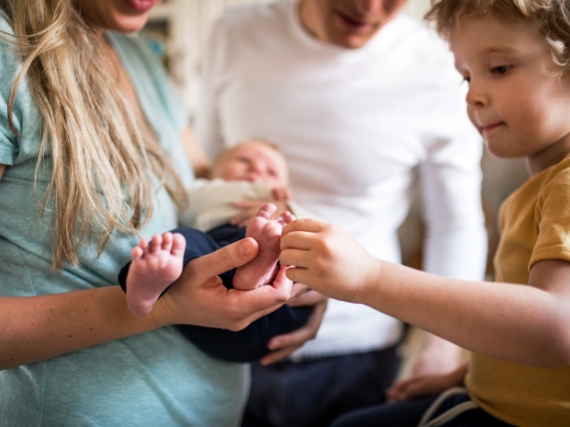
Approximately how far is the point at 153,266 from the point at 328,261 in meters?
0.22

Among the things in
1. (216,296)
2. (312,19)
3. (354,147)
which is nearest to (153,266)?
(216,296)

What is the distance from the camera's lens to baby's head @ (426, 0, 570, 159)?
0.75 metres

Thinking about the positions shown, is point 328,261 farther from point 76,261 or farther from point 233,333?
point 76,261

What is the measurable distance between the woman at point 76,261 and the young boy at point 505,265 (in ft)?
0.52

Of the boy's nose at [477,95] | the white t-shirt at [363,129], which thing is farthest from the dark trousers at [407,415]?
the boy's nose at [477,95]

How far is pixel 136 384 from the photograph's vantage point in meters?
0.82

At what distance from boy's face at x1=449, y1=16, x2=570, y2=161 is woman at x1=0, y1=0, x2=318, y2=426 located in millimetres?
446

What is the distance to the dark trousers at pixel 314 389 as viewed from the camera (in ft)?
4.18

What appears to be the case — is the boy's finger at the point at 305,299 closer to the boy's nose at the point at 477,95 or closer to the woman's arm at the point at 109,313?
the woman's arm at the point at 109,313

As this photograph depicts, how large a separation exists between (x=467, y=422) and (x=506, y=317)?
0.35 m

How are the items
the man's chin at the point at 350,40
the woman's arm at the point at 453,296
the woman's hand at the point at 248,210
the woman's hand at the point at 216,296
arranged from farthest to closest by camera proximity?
the man's chin at the point at 350,40 < the woman's hand at the point at 248,210 < the woman's hand at the point at 216,296 < the woman's arm at the point at 453,296

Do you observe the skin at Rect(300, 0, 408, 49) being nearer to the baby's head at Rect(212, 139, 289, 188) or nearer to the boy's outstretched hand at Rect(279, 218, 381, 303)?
the baby's head at Rect(212, 139, 289, 188)

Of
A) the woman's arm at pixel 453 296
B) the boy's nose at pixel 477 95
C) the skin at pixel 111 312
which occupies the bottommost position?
the skin at pixel 111 312

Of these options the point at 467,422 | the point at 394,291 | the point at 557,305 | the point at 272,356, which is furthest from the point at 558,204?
the point at 272,356
